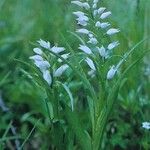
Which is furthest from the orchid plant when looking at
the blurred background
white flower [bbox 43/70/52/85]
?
the blurred background

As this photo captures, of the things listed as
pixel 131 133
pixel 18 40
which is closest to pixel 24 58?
pixel 18 40

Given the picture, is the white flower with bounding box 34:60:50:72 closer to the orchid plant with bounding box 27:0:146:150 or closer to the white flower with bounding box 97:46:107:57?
the orchid plant with bounding box 27:0:146:150

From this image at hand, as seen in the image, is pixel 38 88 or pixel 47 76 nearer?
pixel 47 76

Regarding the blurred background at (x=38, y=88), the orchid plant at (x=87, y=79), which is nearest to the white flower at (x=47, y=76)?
the orchid plant at (x=87, y=79)

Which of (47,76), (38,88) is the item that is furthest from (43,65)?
(38,88)

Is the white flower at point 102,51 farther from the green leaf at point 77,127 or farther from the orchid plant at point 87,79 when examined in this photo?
the green leaf at point 77,127

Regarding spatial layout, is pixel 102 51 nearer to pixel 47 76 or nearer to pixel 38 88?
pixel 47 76

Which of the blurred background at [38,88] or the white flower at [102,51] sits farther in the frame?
the blurred background at [38,88]

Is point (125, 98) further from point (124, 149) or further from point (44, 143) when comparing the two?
point (44, 143)

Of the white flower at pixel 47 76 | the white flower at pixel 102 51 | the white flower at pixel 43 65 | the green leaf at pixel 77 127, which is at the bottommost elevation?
the green leaf at pixel 77 127
